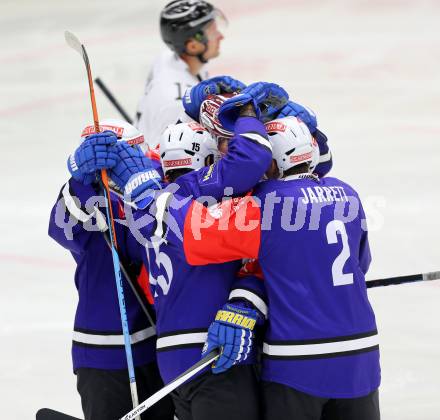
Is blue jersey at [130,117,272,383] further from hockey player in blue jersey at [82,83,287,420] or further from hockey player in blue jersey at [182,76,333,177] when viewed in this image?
hockey player in blue jersey at [182,76,333,177]

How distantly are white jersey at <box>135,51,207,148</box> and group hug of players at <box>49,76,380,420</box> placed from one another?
232cm

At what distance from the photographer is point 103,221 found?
3.17 m

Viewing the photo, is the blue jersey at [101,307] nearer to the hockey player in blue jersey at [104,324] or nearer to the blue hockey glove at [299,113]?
the hockey player in blue jersey at [104,324]

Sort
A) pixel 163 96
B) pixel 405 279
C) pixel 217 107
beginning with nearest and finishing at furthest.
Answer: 1. pixel 217 107
2. pixel 405 279
3. pixel 163 96

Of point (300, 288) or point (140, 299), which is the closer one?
point (300, 288)

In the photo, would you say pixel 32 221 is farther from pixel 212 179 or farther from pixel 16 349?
pixel 212 179

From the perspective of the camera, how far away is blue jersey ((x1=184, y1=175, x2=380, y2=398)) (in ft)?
9.32

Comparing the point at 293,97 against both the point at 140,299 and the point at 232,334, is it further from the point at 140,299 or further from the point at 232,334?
the point at 232,334

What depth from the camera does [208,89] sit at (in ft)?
10.9

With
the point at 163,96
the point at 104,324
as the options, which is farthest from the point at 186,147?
the point at 163,96

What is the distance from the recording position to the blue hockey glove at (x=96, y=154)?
9.79 feet

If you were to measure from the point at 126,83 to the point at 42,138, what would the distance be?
1.08 metres

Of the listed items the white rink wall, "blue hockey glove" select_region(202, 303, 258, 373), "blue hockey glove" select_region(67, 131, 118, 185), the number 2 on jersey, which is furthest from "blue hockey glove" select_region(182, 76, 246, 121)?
the white rink wall

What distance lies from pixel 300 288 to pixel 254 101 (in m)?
0.56
